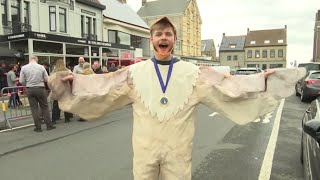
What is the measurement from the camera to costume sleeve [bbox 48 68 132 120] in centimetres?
277

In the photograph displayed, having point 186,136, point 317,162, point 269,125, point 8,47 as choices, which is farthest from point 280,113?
point 8,47

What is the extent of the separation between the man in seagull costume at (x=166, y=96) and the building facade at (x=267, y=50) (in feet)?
311

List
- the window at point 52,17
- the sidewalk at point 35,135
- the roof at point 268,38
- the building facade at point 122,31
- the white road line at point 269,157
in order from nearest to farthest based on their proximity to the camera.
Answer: the white road line at point 269,157 < the sidewalk at point 35,135 < the window at point 52,17 < the building facade at point 122,31 < the roof at point 268,38

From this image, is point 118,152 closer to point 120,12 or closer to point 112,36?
point 112,36

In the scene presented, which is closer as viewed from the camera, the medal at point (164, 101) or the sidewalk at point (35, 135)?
the medal at point (164, 101)

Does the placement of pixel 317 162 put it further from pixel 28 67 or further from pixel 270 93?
pixel 28 67

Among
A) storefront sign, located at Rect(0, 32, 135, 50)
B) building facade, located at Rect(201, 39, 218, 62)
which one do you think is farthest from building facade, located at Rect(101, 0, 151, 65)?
building facade, located at Rect(201, 39, 218, 62)

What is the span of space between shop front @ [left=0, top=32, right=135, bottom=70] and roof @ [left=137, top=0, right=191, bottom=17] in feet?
128

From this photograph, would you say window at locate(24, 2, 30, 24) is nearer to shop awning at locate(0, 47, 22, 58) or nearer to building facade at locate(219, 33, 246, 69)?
shop awning at locate(0, 47, 22, 58)

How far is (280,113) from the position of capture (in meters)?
12.6

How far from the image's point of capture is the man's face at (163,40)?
266 cm

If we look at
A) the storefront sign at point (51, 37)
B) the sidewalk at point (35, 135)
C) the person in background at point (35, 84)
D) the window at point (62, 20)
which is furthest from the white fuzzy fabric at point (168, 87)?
the window at point (62, 20)

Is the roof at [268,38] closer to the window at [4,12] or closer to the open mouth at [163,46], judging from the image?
the window at [4,12]

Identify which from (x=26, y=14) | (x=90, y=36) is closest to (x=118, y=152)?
(x=26, y=14)
